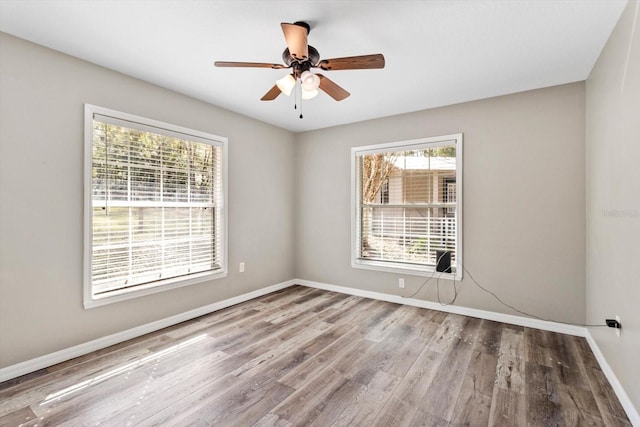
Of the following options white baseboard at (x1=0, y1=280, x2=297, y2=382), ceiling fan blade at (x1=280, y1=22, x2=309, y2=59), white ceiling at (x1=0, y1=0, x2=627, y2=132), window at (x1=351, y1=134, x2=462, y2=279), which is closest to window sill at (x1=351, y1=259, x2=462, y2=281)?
window at (x1=351, y1=134, x2=462, y2=279)

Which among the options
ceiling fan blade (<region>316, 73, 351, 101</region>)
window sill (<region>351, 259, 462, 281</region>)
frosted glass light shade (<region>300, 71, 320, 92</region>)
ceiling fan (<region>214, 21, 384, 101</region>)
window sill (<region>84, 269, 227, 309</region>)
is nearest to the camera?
ceiling fan (<region>214, 21, 384, 101</region>)

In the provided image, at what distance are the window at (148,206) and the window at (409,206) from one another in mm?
1957

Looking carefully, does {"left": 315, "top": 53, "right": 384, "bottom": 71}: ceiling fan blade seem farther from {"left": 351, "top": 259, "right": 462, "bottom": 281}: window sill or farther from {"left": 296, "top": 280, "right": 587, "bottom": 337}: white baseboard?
{"left": 296, "top": 280, "right": 587, "bottom": 337}: white baseboard

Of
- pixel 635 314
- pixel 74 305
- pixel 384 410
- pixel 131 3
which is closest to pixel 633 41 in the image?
pixel 635 314

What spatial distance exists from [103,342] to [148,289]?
55cm

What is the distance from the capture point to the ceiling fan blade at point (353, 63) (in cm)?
195

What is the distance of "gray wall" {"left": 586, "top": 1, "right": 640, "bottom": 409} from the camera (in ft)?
5.82

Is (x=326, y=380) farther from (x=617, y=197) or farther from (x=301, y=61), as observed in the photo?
(x=617, y=197)

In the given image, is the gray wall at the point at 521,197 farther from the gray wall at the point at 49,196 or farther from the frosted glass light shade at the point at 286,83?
the gray wall at the point at 49,196

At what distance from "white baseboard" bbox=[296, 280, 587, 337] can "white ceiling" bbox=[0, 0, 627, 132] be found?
2436mm

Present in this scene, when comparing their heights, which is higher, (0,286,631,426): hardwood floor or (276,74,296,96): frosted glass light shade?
(276,74,296,96): frosted glass light shade

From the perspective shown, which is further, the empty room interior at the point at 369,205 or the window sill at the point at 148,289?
the window sill at the point at 148,289

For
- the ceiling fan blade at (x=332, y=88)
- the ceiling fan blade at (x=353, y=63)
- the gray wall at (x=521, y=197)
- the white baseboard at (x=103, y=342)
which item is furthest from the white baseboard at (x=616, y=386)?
the white baseboard at (x=103, y=342)

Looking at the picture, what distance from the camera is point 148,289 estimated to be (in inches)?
119
